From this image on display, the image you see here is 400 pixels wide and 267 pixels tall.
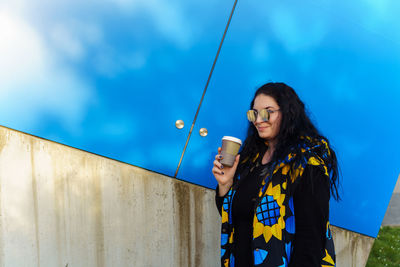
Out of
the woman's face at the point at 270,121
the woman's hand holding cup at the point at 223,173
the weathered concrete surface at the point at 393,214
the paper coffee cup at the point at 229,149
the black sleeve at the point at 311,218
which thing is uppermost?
the weathered concrete surface at the point at 393,214

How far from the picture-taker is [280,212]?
1.54 m

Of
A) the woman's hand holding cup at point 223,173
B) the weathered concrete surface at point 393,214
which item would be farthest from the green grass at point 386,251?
the woman's hand holding cup at point 223,173

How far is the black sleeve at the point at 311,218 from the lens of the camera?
146cm

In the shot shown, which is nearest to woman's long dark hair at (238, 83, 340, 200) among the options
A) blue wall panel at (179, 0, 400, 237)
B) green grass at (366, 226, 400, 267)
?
blue wall panel at (179, 0, 400, 237)

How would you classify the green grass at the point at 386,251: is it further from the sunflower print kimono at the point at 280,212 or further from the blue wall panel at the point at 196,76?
the sunflower print kimono at the point at 280,212

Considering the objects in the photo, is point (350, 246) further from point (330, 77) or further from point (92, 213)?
point (92, 213)

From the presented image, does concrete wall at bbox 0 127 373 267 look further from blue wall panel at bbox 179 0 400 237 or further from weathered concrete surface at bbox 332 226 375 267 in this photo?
weathered concrete surface at bbox 332 226 375 267

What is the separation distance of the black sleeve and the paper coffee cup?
1.20ft

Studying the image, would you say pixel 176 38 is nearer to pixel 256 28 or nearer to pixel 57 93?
pixel 256 28

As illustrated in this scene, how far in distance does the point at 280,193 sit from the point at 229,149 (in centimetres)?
33

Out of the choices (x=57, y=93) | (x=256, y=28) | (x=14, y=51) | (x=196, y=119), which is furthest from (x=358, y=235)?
(x=14, y=51)

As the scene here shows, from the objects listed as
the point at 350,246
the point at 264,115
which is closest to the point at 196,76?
the point at 264,115

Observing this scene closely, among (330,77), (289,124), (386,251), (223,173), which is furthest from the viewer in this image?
(386,251)

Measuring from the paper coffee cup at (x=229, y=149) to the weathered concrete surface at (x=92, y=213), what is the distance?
2.59 feet
